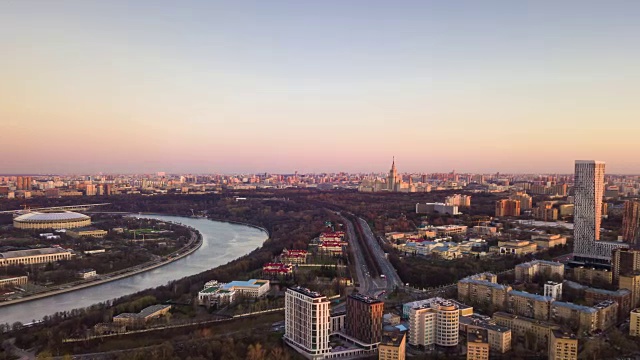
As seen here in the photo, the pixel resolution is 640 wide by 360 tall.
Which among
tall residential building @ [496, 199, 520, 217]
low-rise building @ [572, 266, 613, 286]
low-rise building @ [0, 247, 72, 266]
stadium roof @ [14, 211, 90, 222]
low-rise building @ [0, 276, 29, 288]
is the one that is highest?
tall residential building @ [496, 199, 520, 217]

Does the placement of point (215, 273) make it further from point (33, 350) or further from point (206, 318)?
point (33, 350)

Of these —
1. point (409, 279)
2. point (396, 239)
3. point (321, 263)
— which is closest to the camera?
point (409, 279)

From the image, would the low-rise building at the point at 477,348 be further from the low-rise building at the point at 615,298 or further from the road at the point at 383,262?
the road at the point at 383,262

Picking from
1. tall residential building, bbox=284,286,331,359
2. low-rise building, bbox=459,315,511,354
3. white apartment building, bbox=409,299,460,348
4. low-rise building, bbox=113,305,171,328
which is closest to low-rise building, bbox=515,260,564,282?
low-rise building, bbox=459,315,511,354

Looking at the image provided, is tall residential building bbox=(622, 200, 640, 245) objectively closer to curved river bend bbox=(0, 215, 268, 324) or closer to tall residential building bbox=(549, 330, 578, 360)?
tall residential building bbox=(549, 330, 578, 360)

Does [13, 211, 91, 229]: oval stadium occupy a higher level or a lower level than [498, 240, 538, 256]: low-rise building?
lower

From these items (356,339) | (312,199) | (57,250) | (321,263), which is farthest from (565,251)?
(312,199)

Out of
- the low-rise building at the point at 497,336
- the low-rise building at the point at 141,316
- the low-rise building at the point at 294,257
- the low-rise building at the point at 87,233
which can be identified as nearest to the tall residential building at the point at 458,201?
the low-rise building at the point at 294,257
